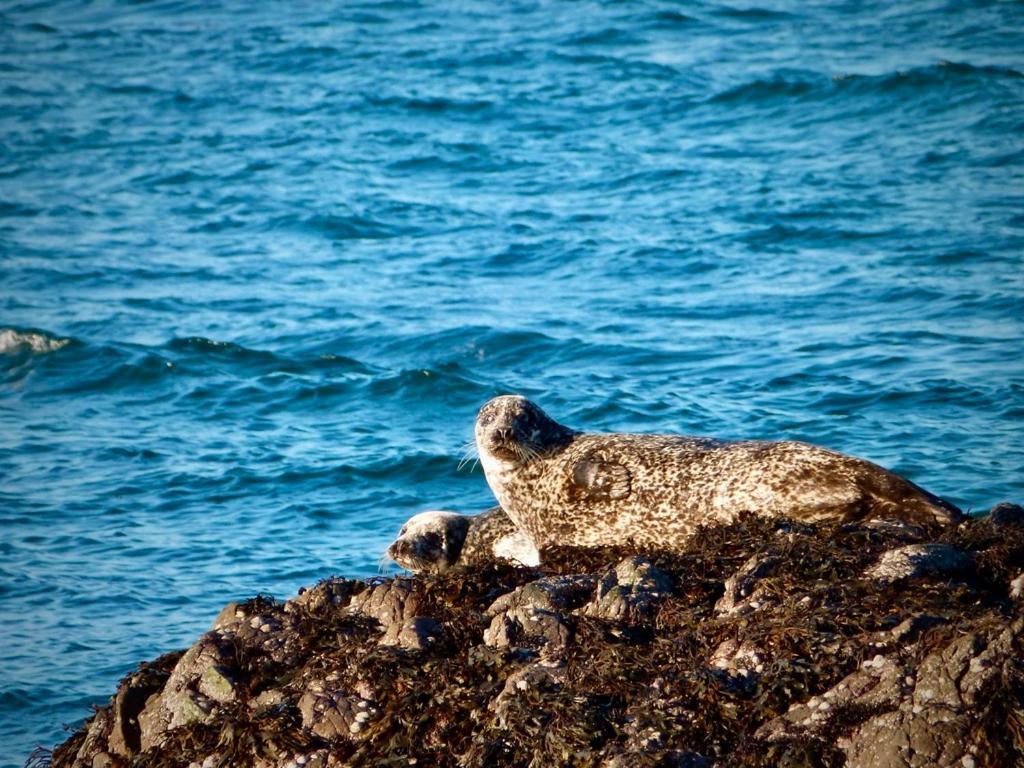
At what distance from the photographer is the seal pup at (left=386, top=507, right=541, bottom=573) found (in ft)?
31.0

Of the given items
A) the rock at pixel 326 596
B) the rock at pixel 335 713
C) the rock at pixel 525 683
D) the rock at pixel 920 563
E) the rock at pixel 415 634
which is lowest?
the rock at pixel 335 713

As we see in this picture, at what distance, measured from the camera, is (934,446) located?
1284cm

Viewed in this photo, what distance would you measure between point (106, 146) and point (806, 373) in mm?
15669

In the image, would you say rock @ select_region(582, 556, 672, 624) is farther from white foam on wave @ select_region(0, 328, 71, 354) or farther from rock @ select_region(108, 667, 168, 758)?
white foam on wave @ select_region(0, 328, 71, 354)

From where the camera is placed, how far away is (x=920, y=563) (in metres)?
6.73

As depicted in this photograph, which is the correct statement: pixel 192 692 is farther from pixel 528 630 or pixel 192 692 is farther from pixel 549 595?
pixel 549 595

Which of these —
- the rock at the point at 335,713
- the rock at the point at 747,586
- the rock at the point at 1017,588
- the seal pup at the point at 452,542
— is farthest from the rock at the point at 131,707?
the rock at the point at 1017,588

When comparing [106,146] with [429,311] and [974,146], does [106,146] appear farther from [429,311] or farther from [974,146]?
[974,146]

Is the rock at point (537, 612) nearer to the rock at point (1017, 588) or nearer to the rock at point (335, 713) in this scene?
the rock at point (335, 713)

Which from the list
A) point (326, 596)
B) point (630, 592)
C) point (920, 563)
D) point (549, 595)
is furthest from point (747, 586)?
point (326, 596)

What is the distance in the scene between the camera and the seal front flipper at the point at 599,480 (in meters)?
9.19

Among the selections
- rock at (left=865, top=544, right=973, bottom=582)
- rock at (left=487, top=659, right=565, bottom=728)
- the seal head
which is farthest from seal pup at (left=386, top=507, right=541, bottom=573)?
rock at (left=865, top=544, right=973, bottom=582)

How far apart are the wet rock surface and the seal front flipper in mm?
1228

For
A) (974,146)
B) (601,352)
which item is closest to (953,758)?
(601,352)
